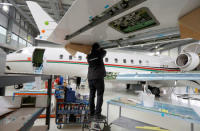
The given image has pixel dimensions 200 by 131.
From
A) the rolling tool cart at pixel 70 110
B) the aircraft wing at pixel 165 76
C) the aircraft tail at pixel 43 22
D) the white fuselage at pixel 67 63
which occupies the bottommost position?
the rolling tool cart at pixel 70 110

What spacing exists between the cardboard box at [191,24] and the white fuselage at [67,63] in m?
5.07

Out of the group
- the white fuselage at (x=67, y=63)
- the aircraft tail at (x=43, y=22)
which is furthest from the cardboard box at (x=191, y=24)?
the white fuselage at (x=67, y=63)

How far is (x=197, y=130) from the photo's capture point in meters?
2.46

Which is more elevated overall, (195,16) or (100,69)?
(195,16)

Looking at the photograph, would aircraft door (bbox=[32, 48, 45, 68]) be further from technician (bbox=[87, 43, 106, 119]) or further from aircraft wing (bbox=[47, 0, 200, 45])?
aircraft wing (bbox=[47, 0, 200, 45])

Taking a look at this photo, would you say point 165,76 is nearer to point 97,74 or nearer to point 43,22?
point 97,74

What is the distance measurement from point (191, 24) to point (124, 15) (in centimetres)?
65

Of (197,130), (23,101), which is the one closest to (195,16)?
(23,101)

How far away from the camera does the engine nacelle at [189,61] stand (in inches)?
172

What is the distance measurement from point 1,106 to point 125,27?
1.90 meters

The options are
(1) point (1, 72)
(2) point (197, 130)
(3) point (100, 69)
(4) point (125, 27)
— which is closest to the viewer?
(1) point (1, 72)

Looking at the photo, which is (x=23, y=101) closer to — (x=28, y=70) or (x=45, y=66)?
(x=45, y=66)

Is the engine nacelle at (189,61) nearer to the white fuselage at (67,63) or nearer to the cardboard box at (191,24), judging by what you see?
the white fuselage at (67,63)

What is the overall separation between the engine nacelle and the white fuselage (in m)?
2.43
